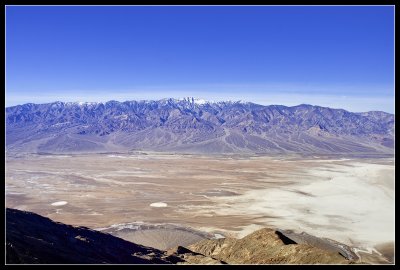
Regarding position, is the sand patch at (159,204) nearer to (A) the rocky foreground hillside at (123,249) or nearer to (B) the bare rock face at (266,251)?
(B) the bare rock face at (266,251)

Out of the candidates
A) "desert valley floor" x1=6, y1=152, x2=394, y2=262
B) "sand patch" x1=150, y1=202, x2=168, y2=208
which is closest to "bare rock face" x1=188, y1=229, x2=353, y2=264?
"desert valley floor" x1=6, y1=152, x2=394, y2=262

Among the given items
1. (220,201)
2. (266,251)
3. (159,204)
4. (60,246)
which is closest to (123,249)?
(60,246)

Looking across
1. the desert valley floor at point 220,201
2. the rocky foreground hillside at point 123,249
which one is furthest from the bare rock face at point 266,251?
the desert valley floor at point 220,201

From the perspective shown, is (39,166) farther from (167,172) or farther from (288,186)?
(288,186)

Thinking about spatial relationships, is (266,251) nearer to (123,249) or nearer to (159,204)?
(123,249)

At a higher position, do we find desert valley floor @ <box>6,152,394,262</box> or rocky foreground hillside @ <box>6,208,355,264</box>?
rocky foreground hillside @ <box>6,208,355,264</box>

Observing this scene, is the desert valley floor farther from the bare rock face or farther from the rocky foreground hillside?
the rocky foreground hillside
